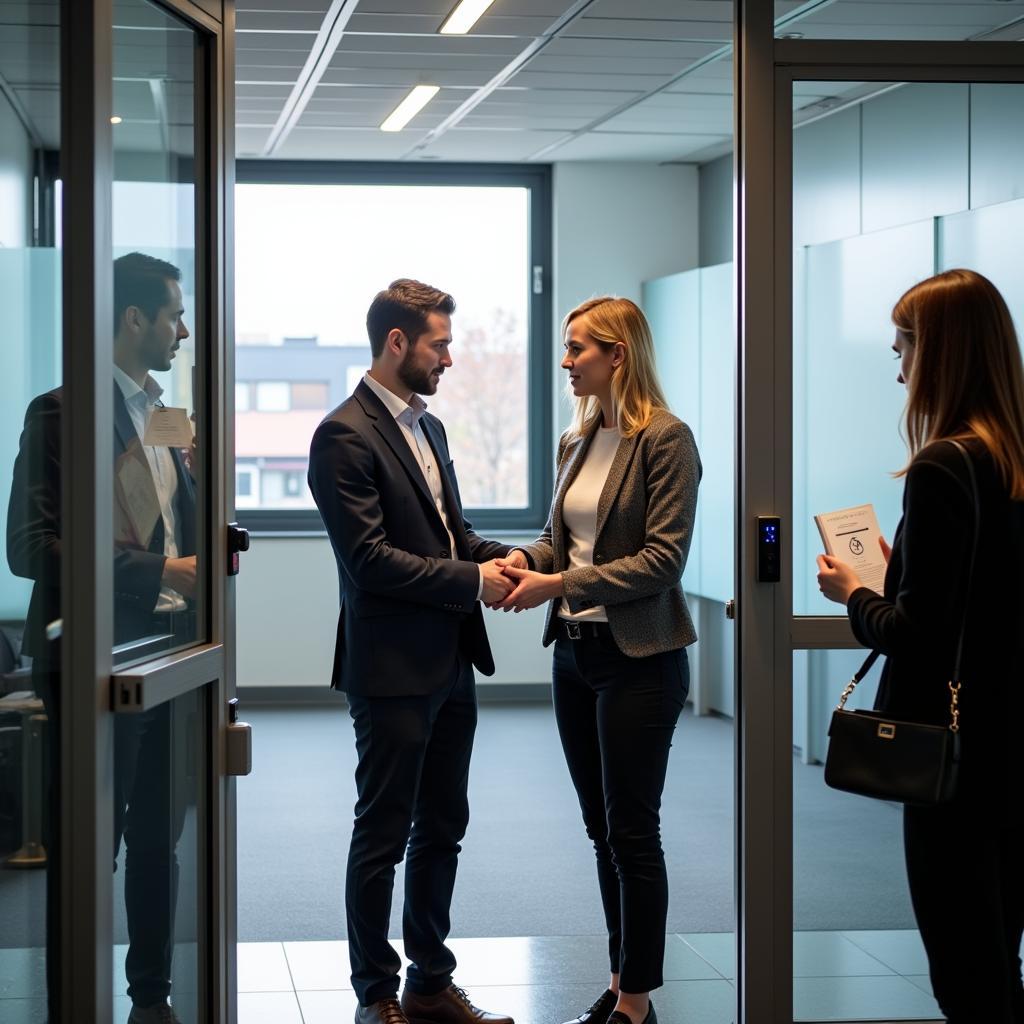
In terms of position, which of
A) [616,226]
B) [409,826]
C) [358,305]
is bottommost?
[409,826]

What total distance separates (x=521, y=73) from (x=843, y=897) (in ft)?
12.9

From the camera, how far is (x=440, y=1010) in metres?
3.18

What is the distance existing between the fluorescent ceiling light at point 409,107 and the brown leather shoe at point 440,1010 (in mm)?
4056

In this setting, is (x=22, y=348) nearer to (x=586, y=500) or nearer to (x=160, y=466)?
(x=160, y=466)

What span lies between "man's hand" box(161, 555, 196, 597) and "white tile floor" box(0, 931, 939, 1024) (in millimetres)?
656

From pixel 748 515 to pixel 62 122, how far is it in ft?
5.01

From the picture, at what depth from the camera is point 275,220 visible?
808 cm

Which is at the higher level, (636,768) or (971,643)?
(971,643)

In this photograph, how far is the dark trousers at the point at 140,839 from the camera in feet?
7.30

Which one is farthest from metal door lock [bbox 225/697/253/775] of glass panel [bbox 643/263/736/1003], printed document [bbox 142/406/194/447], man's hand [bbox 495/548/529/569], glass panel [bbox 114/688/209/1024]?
glass panel [bbox 643/263/736/1003]

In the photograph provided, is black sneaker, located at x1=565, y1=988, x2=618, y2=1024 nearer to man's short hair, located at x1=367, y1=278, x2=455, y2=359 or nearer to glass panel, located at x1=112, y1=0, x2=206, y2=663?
glass panel, located at x1=112, y1=0, x2=206, y2=663

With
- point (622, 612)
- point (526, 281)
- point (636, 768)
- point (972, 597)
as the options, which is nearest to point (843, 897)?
point (636, 768)

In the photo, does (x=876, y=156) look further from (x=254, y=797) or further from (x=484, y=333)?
(x=484, y=333)

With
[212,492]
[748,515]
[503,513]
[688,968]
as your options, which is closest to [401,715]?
[212,492]
